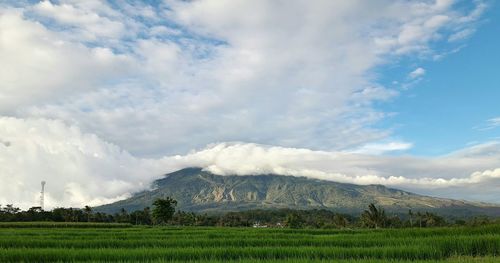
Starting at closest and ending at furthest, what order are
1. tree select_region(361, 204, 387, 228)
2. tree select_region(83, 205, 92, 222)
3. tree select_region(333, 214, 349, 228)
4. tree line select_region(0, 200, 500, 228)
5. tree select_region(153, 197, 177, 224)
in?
tree select_region(361, 204, 387, 228), tree line select_region(0, 200, 500, 228), tree select_region(153, 197, 177, 224), tree select_region(333, 214, 349, 228), tree select_region(83, 205, 92, 222)

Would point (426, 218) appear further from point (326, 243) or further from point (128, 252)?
point (128, 252)

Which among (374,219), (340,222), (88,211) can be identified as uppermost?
(88,211)

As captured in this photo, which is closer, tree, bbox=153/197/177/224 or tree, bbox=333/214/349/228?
tree, bbox=153/197/177/224

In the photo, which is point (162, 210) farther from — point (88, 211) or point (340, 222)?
point (340, 222)

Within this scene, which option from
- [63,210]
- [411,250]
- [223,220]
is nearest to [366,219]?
[223,220]

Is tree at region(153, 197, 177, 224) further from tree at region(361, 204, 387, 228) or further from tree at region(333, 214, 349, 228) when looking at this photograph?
tree at region(361, 204, 387, 228)

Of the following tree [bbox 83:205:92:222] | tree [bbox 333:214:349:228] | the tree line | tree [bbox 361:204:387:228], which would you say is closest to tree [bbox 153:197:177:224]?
the tree line

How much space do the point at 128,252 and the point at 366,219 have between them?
65609mm

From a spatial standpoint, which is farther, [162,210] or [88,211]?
[88,211]

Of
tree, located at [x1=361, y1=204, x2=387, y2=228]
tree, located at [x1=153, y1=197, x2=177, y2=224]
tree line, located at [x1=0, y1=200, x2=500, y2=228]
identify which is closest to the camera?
tree, located at [x1=361, y1=204, x2=387, y2=228]

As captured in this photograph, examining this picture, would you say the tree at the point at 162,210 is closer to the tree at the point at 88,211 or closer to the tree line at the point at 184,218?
the tree line at the point at 184,218

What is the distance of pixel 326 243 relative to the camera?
65.9 feet

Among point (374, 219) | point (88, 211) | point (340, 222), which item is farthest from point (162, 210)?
point (374, 219)

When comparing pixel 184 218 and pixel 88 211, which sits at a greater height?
pixel 88 211
